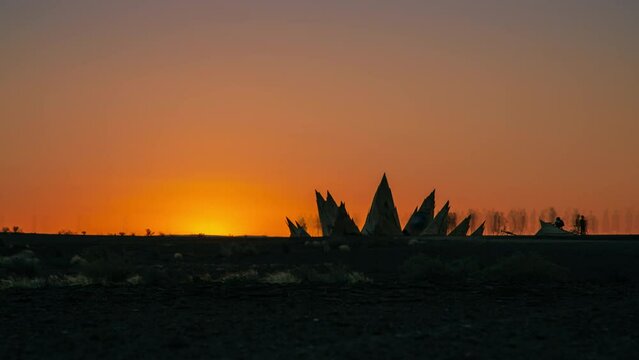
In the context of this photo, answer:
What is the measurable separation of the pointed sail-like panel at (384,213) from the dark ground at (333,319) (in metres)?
48.5

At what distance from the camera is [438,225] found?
8144 centimetres

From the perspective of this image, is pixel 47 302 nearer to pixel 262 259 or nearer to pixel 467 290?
pixel 467 290

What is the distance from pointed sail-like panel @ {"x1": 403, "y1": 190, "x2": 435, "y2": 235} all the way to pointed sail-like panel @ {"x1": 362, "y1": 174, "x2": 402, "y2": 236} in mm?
1602

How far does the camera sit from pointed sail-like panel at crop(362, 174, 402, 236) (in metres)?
79.2

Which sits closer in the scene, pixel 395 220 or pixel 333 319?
pixel 333 319

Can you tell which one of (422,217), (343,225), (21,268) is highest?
(422,217)

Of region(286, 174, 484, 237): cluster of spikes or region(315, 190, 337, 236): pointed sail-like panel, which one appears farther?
region(315, 190, 337, 236): pointed sail-like panel

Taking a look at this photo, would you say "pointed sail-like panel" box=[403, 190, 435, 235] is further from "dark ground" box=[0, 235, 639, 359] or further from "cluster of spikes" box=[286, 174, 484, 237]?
"dark ground" box=[0, 235, 639, 359]

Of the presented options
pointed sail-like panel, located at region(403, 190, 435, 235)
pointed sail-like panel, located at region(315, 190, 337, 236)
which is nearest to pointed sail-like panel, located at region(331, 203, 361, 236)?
pointed sail-like panel, located at region(403, 190, 435, 235)

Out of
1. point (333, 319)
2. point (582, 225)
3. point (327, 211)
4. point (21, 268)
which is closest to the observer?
point (333, 319)

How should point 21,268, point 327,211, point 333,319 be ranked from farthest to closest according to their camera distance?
point 327,211 < point 21,268 < point 333,319

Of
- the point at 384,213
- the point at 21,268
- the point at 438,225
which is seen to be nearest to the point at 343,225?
the point at 384,213

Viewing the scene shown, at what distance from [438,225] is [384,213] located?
5480mm

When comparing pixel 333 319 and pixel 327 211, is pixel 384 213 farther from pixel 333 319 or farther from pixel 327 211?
pixel 333 319
